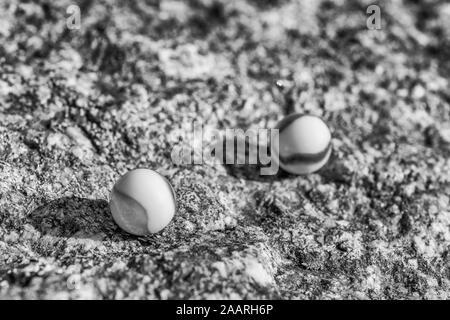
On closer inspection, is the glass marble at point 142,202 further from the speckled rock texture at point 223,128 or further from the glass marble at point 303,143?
the glass marble at point 303,143

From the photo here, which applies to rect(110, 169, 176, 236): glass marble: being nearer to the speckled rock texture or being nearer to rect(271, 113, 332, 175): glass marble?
the speckled rock texture

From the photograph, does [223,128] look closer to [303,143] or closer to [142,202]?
[303,143]

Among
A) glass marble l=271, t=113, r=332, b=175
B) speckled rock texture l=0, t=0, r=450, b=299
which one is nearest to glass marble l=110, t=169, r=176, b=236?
speckled rock texture l=0, t=0, r=450, b=299

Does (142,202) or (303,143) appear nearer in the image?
(142,202)

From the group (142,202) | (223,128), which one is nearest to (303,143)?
(223,128)

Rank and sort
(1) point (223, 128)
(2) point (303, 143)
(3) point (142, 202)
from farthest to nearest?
(1) point (223, 128) < (2) point (303, 143) < (3) point (142, 202)

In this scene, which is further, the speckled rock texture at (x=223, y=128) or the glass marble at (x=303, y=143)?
the glass marble at (x=303, y=143)

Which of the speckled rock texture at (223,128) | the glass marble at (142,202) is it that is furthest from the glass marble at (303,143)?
the glass marble at (142,202)

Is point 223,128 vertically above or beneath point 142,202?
above
